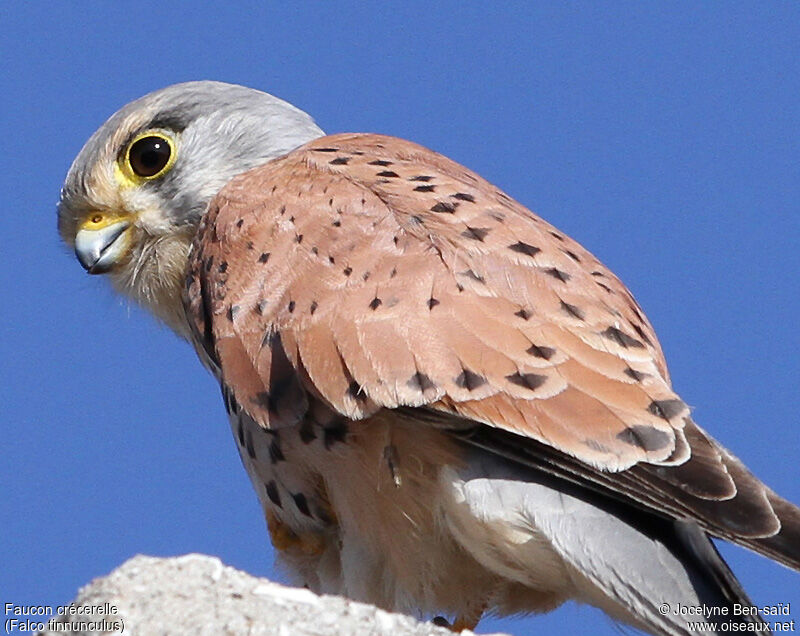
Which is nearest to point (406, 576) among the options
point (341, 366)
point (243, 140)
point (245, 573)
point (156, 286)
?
point (341, 366)

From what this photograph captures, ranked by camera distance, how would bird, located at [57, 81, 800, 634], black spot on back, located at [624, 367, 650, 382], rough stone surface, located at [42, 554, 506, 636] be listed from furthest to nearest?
black spot on back, located at [624, 367, 650, 382], bird, located at [57, 81, 800, 634], rough stone surface, located at [42, 554, 506, 636]

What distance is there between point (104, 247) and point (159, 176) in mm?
338

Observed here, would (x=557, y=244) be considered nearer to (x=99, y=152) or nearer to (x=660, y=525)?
(x=660, y=525)

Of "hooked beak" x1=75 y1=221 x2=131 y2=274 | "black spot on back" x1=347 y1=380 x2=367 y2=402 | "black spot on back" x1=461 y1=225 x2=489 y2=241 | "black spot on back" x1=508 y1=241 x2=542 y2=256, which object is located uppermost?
"hooked beak" x1=75 y1=221 x2=131 y2=274

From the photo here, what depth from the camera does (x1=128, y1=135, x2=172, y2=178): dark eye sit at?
19.4 feet

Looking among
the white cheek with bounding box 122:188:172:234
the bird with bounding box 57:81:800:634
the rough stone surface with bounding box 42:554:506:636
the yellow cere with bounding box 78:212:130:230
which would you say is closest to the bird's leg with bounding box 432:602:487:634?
the bird with bounding box 57:81:800:634

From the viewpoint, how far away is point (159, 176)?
5891 mm

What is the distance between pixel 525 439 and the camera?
3.89 m

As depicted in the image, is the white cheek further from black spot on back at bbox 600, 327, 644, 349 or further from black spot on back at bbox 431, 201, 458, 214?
black spot on back at bbox 600, 327, 644, 349

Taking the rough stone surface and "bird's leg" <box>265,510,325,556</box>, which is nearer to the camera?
the rough stone surface

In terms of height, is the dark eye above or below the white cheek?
above

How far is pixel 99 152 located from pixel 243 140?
559 mm

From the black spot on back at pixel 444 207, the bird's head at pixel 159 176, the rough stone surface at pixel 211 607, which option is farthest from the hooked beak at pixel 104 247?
the rough stone surface at pixel 211 607

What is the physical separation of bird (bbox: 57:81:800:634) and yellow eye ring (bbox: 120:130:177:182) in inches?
24.5
